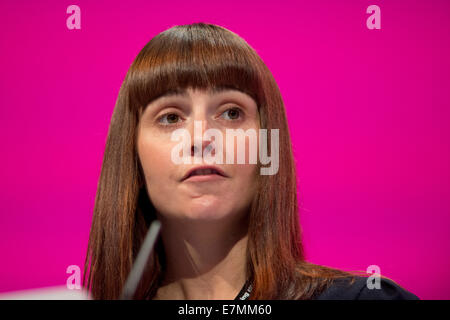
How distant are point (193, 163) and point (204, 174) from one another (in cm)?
4


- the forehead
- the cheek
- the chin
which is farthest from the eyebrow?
the chin

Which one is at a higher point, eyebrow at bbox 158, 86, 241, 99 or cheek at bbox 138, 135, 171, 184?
eyebrow at bbox 158, 86, 241, 99

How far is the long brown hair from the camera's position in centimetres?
123

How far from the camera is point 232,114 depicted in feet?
4.16

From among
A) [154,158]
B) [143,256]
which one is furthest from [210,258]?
[143,256]

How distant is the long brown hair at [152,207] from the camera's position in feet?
4.05

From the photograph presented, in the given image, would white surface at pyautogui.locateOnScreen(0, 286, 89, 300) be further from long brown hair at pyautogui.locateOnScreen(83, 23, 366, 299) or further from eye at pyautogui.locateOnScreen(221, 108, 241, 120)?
eye at pyautogui.locateOnScreen(221, 108, 241, 120)

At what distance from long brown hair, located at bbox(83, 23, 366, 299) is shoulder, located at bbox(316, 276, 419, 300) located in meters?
0.03

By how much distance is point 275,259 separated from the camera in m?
1.25

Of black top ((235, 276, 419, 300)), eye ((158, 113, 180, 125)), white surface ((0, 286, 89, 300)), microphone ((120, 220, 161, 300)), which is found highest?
eye ((158, 113, 180, 125))

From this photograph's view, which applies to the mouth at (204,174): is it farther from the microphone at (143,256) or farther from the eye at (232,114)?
the microphone at (143,256)

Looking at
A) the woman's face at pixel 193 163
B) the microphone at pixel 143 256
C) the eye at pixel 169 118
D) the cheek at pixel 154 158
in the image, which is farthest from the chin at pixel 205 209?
the microphone at pixel 143 256

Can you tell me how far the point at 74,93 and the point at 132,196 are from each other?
0.51m
